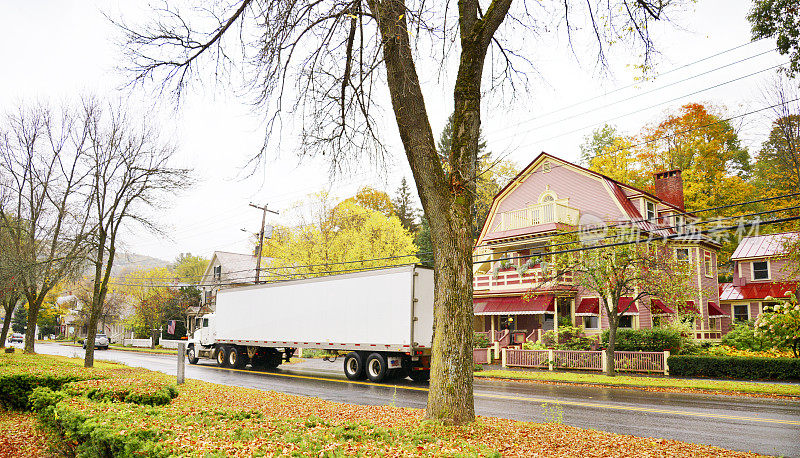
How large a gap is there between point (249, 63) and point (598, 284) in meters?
15.8

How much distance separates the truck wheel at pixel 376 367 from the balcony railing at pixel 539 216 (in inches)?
557

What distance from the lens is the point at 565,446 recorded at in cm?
662

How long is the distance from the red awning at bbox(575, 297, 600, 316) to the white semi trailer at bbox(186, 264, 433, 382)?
11274mm

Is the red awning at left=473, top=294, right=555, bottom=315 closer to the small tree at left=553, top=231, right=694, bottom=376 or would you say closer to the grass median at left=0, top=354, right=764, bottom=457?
the small tree at left=553, top=231, right=694, bottom=376

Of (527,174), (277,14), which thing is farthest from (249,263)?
(277,14)

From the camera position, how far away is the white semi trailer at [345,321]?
59.5 ft

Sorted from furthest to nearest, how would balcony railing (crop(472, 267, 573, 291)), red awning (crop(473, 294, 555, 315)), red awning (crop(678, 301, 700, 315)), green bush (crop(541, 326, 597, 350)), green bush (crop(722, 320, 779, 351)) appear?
balcony railing (crop(472, 267, 573, 291)) < red awning (crop(473, 294, 555, 315)) < green bush (crop(541, 326, 597, 350)) < red awning (crop(678, 301, 700, 315)) < green bush (crop(722, 320, 779, 351))

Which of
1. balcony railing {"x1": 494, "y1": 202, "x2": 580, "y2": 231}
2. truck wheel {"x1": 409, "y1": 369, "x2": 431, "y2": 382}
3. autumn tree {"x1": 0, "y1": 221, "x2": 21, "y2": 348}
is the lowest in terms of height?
truck wheel {"x1": 409, "y1": 369, "x2": 431, "y2": 382}

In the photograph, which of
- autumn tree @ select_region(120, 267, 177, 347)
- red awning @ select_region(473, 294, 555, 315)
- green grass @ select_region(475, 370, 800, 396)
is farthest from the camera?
autumn tree @ select_region(120, 267, 177, 347)

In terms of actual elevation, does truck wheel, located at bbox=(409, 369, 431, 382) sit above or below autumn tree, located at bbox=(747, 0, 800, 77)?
below

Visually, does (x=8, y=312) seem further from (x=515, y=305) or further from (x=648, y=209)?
(x=648, y=209)

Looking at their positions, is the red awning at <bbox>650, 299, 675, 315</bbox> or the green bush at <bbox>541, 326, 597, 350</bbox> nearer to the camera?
the green bush at <bbox>541, 326, 597, 350</bbox>

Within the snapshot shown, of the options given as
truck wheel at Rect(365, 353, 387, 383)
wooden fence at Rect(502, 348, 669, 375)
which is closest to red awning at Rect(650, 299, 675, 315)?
wooden fence at Rect(502, 348, 669, 375)

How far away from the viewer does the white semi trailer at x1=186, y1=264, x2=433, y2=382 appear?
18125 mm
